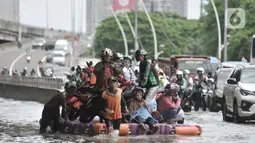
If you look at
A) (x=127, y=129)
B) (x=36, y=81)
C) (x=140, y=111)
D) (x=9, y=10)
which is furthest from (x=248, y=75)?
(x=9, y=10)

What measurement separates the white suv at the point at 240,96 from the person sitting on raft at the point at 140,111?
5.13 metres

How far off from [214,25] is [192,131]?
2821 inches

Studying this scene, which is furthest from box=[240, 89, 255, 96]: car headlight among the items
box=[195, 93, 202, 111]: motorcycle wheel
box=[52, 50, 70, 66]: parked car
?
box=[52, 50, 70, 66]: parked car

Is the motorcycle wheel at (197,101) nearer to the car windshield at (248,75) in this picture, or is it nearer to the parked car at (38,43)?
the car windshield at (248,75)

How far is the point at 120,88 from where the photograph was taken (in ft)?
66.3

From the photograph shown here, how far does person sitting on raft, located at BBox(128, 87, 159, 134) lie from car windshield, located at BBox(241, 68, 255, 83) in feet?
19.7

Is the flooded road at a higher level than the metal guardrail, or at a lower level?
higher

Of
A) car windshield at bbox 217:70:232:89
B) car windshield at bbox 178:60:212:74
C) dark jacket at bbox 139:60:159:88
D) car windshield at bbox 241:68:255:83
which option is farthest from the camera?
car windshield at bbox 178:60:212:74

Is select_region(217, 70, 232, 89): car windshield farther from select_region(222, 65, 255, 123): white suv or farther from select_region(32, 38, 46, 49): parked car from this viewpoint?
select_region(32, 38, 46, 49): parked car

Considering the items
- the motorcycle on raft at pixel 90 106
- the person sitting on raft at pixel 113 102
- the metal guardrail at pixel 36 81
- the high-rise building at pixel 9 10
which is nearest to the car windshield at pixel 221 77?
the metal guardrail at pixel 36 81

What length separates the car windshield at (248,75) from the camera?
82.7 feet

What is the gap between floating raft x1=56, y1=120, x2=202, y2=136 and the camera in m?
19.2

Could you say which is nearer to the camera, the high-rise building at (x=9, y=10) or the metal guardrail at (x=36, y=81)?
the metal guardrail at (x=36, y=81)

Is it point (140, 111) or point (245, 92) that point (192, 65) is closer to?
point (245, 92)
